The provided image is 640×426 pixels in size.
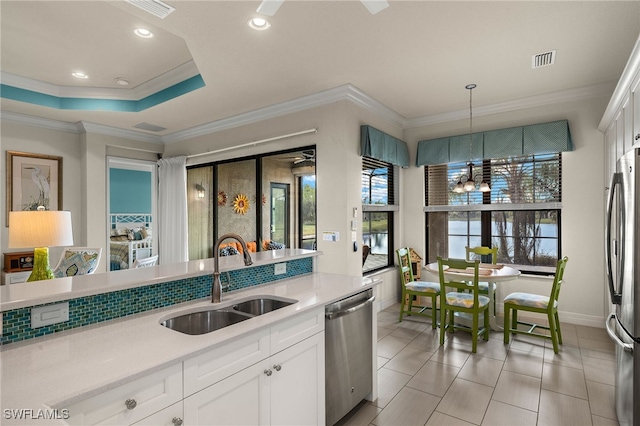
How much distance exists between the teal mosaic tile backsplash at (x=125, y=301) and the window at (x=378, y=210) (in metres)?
2.50

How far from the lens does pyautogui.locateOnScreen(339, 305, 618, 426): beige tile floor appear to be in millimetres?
2271

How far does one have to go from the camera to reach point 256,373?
5.13 ft

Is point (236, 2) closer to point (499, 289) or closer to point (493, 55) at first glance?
point (493, 55)

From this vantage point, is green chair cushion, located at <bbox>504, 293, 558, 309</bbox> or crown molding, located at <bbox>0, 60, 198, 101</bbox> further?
crown molding, located at <bbox>0, 60, 198, 101</bbox>

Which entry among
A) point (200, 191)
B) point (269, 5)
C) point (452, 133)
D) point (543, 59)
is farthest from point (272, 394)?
point (200, 191)

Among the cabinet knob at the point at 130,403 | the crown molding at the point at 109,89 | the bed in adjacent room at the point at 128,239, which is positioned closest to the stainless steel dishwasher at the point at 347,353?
the cabinet knob at the point at 130,403

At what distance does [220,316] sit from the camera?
1921mm

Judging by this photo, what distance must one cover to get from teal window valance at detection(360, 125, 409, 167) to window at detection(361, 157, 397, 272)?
250 millimetres

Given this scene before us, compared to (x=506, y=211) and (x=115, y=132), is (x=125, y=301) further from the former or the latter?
(x=115, y=132)

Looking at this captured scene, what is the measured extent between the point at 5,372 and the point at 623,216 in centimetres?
308

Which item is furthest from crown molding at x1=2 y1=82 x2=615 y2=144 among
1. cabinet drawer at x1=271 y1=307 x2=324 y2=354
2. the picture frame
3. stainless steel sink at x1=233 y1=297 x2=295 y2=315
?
cabinet drawer at x1=271 y1=307 x2=324 y2=354

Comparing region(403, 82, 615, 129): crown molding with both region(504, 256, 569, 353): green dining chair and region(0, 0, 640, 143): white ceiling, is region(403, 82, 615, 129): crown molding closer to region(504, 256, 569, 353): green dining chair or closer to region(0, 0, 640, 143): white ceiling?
region(0, 0, 640, 143): white ceiling

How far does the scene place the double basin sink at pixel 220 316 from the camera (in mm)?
1791

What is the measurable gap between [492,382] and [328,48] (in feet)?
10.4
